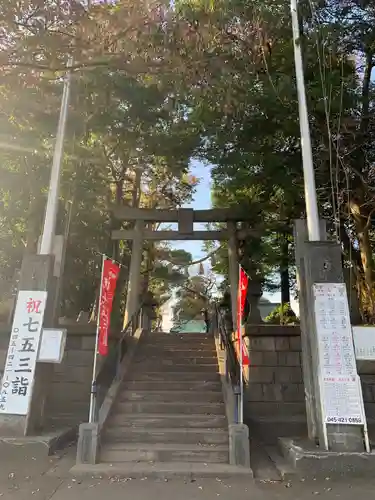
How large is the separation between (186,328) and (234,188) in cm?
3016

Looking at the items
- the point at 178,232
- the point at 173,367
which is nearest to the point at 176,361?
the point at 173,367

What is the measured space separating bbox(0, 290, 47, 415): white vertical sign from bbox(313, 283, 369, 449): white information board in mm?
4464

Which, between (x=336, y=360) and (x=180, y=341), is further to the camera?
(x=180, y=341)

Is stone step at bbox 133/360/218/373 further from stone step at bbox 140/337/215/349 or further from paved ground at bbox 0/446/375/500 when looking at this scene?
paved ground at bbox 0/446/375/500

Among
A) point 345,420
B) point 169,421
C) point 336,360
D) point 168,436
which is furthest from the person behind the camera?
point 169,421

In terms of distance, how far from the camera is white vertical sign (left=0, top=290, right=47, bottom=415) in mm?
6750

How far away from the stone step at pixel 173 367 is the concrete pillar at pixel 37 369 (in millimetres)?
2882

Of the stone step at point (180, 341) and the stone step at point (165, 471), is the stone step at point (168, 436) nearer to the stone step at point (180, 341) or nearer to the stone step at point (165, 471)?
the stone step at point (165, 471)

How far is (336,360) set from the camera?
641 cm

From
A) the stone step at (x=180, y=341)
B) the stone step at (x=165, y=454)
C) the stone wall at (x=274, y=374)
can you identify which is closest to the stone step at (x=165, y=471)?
the stone step at (x=165, y=454)

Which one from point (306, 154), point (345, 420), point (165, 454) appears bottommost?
point (165, 454)

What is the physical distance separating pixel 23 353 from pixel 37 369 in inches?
Result: 13.6

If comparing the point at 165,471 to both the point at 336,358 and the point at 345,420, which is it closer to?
the point at 345,420

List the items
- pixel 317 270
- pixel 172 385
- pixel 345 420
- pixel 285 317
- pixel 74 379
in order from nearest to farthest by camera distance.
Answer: pixel 345 420 < pixel 317 270 < pixel 172 385 < pixel 74 379 < pixel 285 317
